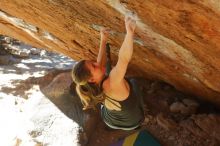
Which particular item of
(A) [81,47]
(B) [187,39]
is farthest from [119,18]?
(A) [81,47]

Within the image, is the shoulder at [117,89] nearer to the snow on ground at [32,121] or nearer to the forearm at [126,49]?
the forearm at [126,49]

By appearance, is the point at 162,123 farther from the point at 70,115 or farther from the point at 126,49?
the point at 126,49

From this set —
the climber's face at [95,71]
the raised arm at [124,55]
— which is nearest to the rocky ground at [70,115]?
the climber's face at [95,71]

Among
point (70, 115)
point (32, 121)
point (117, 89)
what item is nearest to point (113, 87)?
point (117, 89)

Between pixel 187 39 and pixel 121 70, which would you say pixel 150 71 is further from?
pixel 121 70

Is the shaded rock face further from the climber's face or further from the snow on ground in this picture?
the snow on ground

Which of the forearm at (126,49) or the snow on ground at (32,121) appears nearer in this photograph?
the forearm at (126,49)

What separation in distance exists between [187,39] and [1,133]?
5.05 metres

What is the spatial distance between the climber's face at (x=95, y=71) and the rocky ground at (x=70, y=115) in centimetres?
191

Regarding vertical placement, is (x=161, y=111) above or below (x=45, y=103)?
above

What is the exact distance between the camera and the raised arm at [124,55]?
3184mm

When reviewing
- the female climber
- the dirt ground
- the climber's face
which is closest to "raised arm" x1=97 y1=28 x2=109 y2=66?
the female climber

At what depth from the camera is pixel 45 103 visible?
7.91 meters

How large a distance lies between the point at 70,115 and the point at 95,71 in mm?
4318
